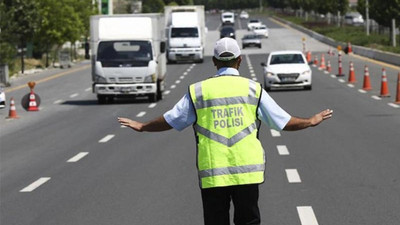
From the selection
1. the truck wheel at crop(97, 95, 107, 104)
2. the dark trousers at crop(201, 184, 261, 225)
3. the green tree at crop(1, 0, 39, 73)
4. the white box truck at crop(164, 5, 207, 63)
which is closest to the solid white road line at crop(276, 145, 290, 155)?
the dark trousers at crop(201, 184, 261, 225)

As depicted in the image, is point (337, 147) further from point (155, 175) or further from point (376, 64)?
point (376, 64)

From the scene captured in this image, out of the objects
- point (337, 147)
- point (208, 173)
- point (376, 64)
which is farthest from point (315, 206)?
point (376, 64)

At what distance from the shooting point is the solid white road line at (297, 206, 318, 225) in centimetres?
1016

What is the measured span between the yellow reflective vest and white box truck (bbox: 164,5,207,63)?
52453mm

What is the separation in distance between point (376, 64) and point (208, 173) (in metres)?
45.0

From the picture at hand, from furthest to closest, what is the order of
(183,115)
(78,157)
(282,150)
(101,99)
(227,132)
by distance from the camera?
1. (101,99)
2. (282,150)
3. (78,157)
4. (183,115)
5. (227,132)

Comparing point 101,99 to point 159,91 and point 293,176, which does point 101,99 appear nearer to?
point 159,91

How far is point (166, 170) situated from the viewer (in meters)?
14.7

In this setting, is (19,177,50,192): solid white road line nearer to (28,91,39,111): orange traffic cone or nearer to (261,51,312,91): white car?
(28,91,39,111): orange traffic cone

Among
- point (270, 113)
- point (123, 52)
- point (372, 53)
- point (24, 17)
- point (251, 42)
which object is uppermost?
point (270, 113)

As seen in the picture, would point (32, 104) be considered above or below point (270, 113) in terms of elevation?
below

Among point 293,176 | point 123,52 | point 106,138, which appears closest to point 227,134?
point 293,176

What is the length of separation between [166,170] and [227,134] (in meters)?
8.59

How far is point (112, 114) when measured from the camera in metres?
27.0
